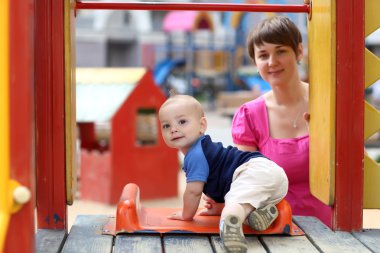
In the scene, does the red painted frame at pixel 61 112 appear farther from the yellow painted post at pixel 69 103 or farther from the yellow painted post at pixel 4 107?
the yellow painted post at pixel 4 107

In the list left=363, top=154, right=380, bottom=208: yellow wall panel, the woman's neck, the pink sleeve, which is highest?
the woman's neck

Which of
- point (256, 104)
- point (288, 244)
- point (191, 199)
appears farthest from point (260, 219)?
point (256, 104)

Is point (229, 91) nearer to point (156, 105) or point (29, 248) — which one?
point (156, 105)

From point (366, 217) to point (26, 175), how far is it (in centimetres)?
453

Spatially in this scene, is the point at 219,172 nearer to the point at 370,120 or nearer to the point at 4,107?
the point at 370,120

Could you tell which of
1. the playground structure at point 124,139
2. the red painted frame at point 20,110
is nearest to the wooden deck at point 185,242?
the red painted frame at point 20,110

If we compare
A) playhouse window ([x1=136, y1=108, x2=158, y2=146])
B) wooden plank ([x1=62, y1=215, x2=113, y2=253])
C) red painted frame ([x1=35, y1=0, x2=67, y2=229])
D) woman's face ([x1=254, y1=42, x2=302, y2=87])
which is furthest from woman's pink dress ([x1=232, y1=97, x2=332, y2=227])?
playhouse window ([x1=136, y1=108, x2=158, y2=146])

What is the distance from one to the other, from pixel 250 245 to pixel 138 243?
1.06 feet

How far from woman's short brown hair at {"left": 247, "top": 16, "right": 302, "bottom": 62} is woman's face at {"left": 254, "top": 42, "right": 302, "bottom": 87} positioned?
0.02 metres

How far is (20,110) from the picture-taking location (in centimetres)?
136

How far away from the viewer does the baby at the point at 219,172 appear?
6.73 feet

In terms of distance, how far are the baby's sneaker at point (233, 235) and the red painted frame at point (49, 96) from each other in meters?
0.55

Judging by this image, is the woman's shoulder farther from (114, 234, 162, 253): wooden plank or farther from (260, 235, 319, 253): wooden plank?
(114, 234, 162, 253): wooden plank

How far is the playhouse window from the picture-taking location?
704 cm
